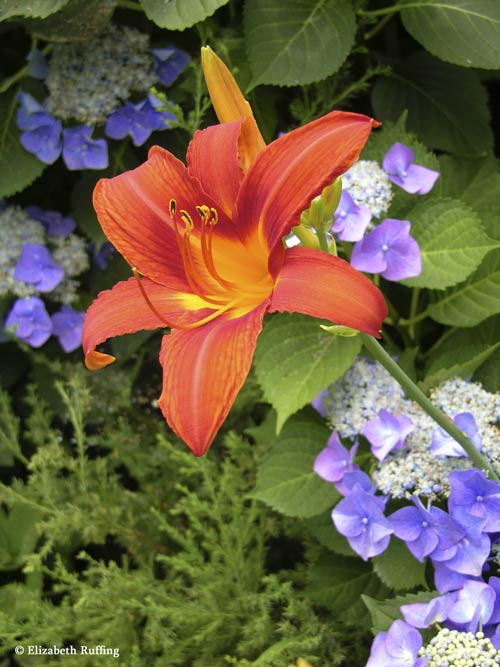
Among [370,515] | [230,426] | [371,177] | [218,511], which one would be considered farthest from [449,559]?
[230,426]

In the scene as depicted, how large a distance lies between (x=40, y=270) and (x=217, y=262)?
2.42 feet

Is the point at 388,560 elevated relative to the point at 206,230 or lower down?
lower down

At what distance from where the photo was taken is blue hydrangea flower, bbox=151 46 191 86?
132 centimetres

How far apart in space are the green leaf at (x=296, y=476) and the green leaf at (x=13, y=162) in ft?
1.85

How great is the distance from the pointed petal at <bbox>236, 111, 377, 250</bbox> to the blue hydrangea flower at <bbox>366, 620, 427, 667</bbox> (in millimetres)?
402

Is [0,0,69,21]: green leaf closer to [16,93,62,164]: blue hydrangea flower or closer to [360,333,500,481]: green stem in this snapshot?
[16,93,62,164]: blue hydrangea flower

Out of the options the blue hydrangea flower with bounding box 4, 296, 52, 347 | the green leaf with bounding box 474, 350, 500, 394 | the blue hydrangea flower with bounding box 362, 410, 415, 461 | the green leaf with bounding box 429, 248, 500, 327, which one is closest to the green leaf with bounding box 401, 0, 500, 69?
the green leaf with bounding box 429, 248, 500, 327

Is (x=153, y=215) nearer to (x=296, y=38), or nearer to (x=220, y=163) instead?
(x=220, y=163)

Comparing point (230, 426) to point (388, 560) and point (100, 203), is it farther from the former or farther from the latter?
point (100, 203)

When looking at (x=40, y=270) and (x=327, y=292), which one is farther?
(x=40, y=270)

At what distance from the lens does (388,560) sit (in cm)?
99

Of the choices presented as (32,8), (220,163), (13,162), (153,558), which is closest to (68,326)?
(13,162)

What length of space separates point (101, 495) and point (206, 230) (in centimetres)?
75

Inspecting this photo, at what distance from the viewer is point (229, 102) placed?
27.1 inches
